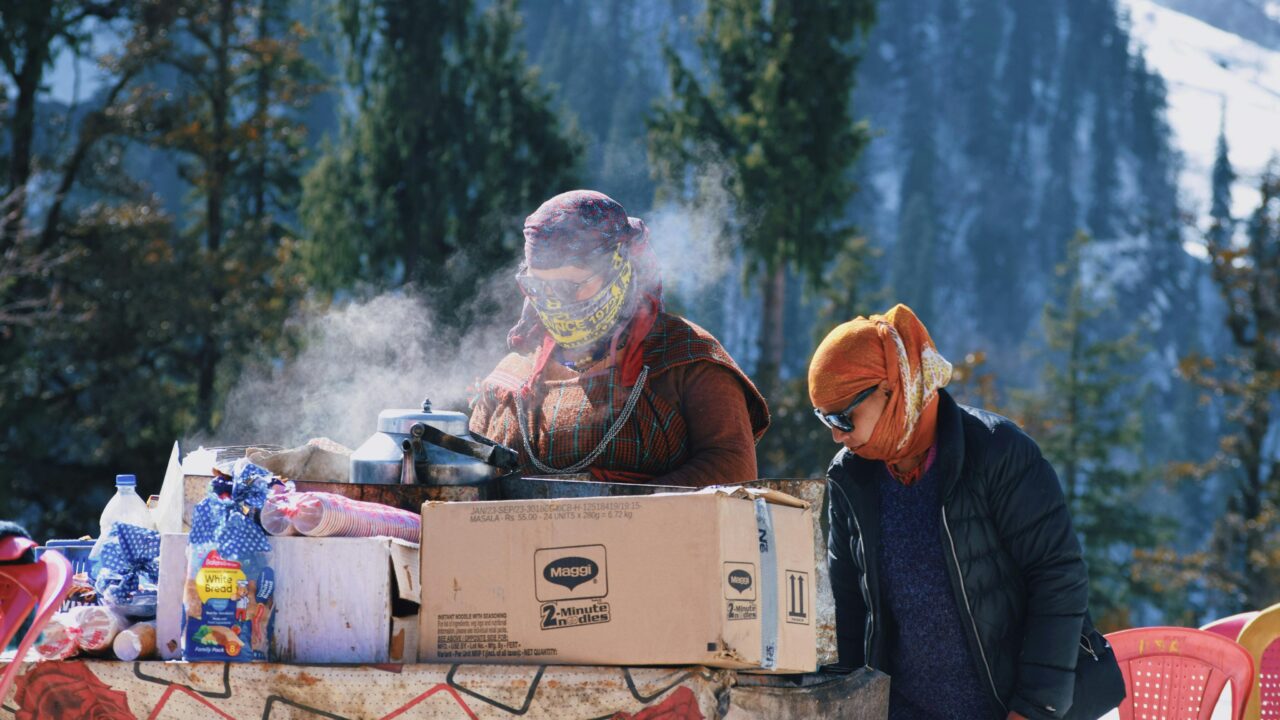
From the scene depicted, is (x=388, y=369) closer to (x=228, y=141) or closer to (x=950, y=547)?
(x=950, y=547)

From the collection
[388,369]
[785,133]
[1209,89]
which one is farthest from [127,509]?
[1209,89]

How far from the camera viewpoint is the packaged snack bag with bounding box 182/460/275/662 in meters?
2.08

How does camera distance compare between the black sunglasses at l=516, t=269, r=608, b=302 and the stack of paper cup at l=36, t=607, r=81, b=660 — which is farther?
the black sunglasses at l=516, t=269, r=608, b=302

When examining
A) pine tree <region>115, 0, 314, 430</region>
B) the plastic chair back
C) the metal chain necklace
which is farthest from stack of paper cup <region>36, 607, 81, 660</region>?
pine tree <region>115, 0, 314, 430</region>

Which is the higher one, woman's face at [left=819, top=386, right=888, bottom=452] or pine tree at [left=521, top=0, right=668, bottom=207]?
pine tree at [left=521, top=0, right=668, bottom=207]

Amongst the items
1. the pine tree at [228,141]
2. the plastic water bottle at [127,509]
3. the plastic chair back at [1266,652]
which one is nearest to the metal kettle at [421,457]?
the plastic water bottle at [127,509]

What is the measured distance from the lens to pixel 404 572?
7.04 ft

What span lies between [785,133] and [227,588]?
16594 mm

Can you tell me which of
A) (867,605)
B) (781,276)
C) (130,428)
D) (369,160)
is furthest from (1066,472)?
(867,605)

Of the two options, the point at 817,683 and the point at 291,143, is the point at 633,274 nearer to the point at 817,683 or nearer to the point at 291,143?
the point at 817,683

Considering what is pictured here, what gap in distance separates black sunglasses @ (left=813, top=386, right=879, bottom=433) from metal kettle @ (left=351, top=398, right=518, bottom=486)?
2.08 feet

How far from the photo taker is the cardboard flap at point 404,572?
2.14 m

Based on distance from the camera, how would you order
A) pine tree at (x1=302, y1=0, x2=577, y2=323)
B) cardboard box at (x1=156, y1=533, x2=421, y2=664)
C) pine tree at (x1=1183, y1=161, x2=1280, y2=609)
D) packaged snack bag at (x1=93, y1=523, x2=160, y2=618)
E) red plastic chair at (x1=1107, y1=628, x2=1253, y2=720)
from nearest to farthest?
cardboard box at (x1=156, y1=533, x2=421, y2=664), packaged snack bag at (x1=93, y1=523, x2=160, y2=618), red plastic chair at (x1=1107, y1=628, x2=1253, y2=720), pine tree at (x1=302, y1=0, x2=577, y2=323), pine tree at (x1=1183, y1=161, x2=1280, y2=609)

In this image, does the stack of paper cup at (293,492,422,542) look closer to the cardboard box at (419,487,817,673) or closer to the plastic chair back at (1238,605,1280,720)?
the cardboard box at (419,487,817,673)
